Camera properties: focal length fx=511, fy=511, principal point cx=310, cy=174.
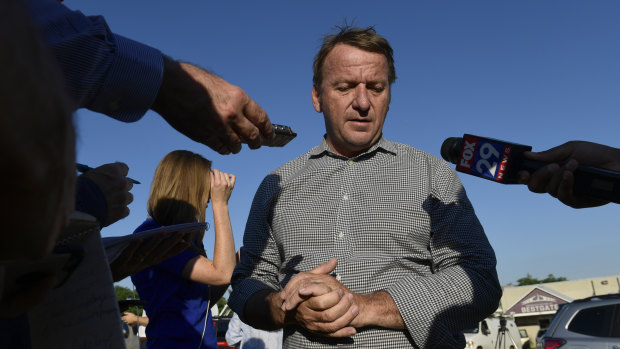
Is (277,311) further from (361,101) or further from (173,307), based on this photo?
(361,101)

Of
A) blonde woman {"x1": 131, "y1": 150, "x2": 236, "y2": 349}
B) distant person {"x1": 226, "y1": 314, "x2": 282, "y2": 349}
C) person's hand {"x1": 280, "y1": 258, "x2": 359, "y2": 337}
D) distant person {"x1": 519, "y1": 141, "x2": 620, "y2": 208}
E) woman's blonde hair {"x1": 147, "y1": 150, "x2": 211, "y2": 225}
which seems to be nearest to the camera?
distant person {"x1": 519, "y1": 141, "x2": 620, "y2": 208}

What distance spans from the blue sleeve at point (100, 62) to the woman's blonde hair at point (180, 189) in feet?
6.51

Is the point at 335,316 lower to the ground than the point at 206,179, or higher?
lower

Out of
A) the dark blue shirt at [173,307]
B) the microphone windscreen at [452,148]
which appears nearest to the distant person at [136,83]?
the microphone windscreen at [452,148]

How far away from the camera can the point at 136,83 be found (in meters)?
1.31

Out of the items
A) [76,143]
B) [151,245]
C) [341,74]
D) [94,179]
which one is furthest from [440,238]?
[76,143]

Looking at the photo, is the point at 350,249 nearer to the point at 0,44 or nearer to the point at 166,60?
the point at 166,60

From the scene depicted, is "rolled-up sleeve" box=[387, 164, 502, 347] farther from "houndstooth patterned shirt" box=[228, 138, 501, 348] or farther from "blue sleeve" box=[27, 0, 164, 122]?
"blue sleeve" box=[27, 0, 164, 122]

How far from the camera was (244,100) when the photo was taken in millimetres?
1400

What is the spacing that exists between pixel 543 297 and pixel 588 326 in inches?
1386

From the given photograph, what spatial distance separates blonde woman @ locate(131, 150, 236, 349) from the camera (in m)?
3.09

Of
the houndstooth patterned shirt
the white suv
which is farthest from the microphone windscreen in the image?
the white suv

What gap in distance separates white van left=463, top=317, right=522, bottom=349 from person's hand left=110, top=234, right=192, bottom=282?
22.0 metres

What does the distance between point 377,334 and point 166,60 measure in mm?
1489
